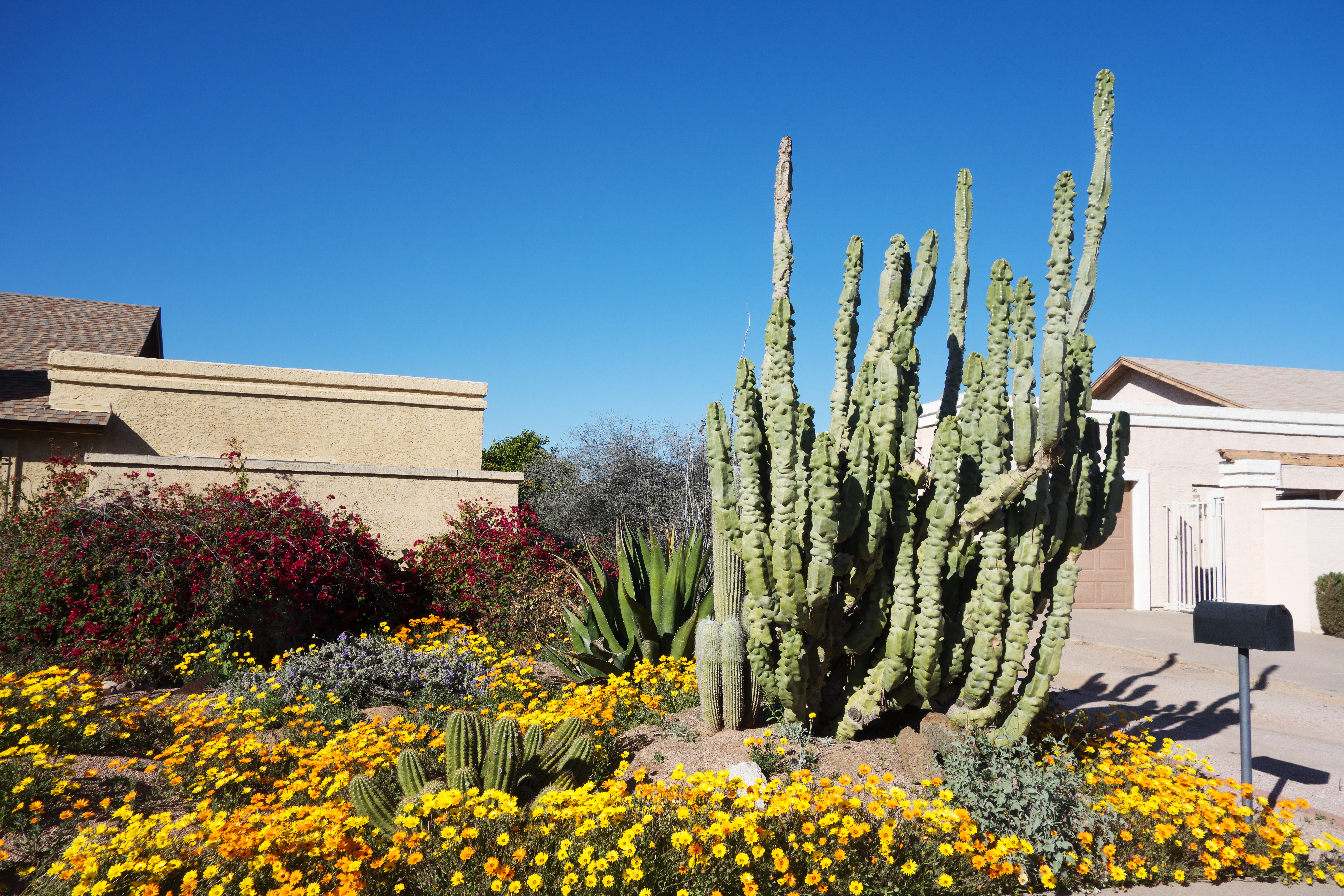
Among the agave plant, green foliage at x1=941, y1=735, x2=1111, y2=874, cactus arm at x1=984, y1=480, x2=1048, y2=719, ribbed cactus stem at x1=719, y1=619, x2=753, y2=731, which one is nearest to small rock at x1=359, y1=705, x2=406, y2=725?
the agave plant

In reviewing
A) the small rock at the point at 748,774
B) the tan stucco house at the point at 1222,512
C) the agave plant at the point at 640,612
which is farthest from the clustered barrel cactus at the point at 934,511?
the tan stucco house at the point at 1222,512

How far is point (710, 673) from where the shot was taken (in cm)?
451

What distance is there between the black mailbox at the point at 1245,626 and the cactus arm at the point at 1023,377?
1.45m

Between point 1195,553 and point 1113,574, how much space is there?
4.12 ft

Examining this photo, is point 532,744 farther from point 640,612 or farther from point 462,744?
point 640,612

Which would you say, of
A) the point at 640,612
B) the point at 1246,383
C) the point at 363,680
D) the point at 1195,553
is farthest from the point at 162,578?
the point at 1246,383

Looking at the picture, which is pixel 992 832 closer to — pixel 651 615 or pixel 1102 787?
pixel 1102 787

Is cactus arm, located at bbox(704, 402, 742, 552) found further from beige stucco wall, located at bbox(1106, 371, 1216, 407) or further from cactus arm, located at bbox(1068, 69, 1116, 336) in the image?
beige stucco wall, located at bbox(1106, 371, 1216, 407)

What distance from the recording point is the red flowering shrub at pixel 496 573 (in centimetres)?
851

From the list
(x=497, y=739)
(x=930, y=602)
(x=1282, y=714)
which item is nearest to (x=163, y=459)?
(x=497, y=739)

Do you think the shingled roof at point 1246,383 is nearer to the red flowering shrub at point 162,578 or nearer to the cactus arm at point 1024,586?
the cactus arm at point 1024,586

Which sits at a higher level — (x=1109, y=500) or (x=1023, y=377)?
(x=1023, y=377)

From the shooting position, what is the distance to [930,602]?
4.14m

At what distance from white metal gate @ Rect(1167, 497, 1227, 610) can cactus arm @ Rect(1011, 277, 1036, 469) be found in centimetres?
1048
